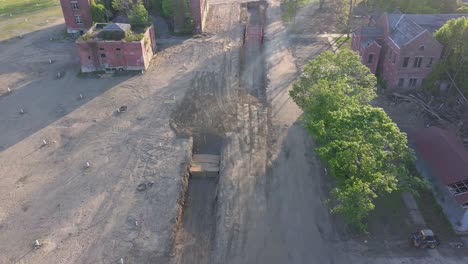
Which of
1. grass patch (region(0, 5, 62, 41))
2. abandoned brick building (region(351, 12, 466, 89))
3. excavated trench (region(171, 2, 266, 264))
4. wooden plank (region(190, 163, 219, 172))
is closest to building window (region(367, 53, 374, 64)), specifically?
abandoned brick building (region(351, 12, 466, 89))

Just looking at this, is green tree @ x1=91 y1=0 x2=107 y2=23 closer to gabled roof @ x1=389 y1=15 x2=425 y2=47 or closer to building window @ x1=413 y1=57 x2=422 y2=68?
gabled roof @ x1=389 y1=15 x2=425 y2=47

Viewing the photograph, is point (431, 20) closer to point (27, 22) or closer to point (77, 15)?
point (77, 15)

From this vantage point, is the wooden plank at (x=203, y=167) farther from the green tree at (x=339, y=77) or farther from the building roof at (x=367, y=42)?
the building roof at (x=367, y=42)

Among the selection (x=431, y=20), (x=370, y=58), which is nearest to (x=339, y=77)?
(x=370, y=58)

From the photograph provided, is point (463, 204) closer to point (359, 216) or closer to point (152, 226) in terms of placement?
point (359, 216)

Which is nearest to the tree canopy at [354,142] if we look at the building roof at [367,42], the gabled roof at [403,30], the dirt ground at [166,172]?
the dirt ground at [166,172]
